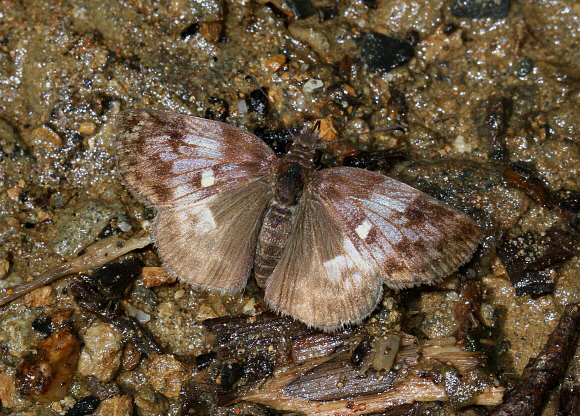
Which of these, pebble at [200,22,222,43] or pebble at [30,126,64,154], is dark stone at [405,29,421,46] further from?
pebble at [30,126,64,154]

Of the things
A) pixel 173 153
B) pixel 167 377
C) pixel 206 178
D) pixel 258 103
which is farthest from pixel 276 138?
pixel 167 377

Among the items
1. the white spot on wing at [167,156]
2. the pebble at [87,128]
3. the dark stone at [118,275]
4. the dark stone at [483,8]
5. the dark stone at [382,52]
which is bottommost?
the dark stone at [118,275]

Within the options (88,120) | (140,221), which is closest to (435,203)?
(140,221)

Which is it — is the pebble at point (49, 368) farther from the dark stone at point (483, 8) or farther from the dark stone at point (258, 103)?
the dark stone at point (483, 8)

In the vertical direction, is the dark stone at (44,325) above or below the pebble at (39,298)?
below

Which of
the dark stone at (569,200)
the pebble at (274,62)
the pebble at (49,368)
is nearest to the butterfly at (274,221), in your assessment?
the pebble at (49,368)

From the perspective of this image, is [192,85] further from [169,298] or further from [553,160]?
[553,160]
